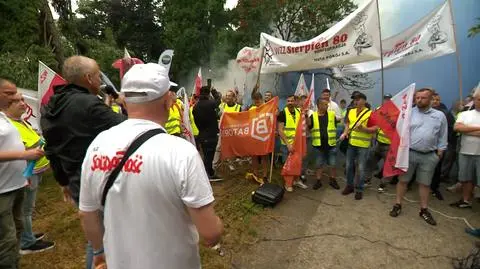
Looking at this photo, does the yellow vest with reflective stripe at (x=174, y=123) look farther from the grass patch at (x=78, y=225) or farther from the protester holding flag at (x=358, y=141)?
the protester holding flag at (x=358, y=141)

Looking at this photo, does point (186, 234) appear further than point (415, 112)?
No

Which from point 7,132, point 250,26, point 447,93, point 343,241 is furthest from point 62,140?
point 250,26

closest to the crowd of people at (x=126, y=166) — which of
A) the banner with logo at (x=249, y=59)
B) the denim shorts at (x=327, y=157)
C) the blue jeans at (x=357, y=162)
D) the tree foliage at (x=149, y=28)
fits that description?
the blue jeans at (x=357, y=162)

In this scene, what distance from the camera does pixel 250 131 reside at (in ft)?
22.1

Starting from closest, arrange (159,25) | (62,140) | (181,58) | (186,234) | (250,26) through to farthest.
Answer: (186,234)
(62,140)
(250,26)
(181,58)
(159,25)

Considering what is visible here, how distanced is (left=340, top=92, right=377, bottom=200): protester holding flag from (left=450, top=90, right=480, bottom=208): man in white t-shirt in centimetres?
136

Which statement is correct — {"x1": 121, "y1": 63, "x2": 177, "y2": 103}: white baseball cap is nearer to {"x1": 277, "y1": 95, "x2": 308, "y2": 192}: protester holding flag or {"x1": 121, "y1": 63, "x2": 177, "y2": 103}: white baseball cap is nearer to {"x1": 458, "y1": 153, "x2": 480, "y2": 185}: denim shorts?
{"x1": 277, "y1": 95, "x2": 308, "y2": 192}: protester holding flag

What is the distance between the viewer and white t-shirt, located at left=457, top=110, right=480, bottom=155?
15.8 feet

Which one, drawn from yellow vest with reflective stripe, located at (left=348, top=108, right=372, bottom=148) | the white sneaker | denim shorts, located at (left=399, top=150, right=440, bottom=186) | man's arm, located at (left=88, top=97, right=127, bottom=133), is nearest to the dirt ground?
the white sneaker

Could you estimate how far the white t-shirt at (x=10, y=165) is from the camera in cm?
294

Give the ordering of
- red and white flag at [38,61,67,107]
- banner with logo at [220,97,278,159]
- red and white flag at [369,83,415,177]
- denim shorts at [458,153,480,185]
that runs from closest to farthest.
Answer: red and white flag at [369,83,415,177] → denim shorts at [458,153,480,185] → red and white flag at [38,61,67,107] → banner with logo at [220,97,278,159]

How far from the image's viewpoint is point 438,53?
20.7ft

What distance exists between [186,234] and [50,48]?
1261 centimetres

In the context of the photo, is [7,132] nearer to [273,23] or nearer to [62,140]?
[62,140]
